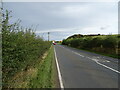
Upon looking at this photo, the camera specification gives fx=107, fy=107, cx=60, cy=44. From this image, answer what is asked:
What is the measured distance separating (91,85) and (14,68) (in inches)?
142

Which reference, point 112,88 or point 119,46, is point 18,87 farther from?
point 119,46

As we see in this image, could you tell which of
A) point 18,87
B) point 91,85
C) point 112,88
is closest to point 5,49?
point 18,87

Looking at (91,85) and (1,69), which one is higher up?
(1,69)

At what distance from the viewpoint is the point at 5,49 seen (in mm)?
3566

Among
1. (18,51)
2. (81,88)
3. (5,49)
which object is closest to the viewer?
(5,49)

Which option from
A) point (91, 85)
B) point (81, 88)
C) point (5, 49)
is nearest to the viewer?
point (5, 49)

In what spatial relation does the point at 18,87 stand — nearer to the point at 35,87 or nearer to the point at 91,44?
the point at 35,87

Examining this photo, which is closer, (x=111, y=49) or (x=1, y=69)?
(x=1, y=69)

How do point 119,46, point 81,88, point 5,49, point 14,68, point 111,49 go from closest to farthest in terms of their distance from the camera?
point 5,49 → point 14,68 → point 81,88 → point 119,46 → point 111,49

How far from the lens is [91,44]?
97.9 feet

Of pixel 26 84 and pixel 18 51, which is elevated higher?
pixel 18 51

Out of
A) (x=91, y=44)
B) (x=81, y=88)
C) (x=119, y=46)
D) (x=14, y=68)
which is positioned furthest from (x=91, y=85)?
(x=91, y=44)

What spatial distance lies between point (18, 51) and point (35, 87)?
1.78 m

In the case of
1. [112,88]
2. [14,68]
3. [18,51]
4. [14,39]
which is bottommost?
[112,88]
